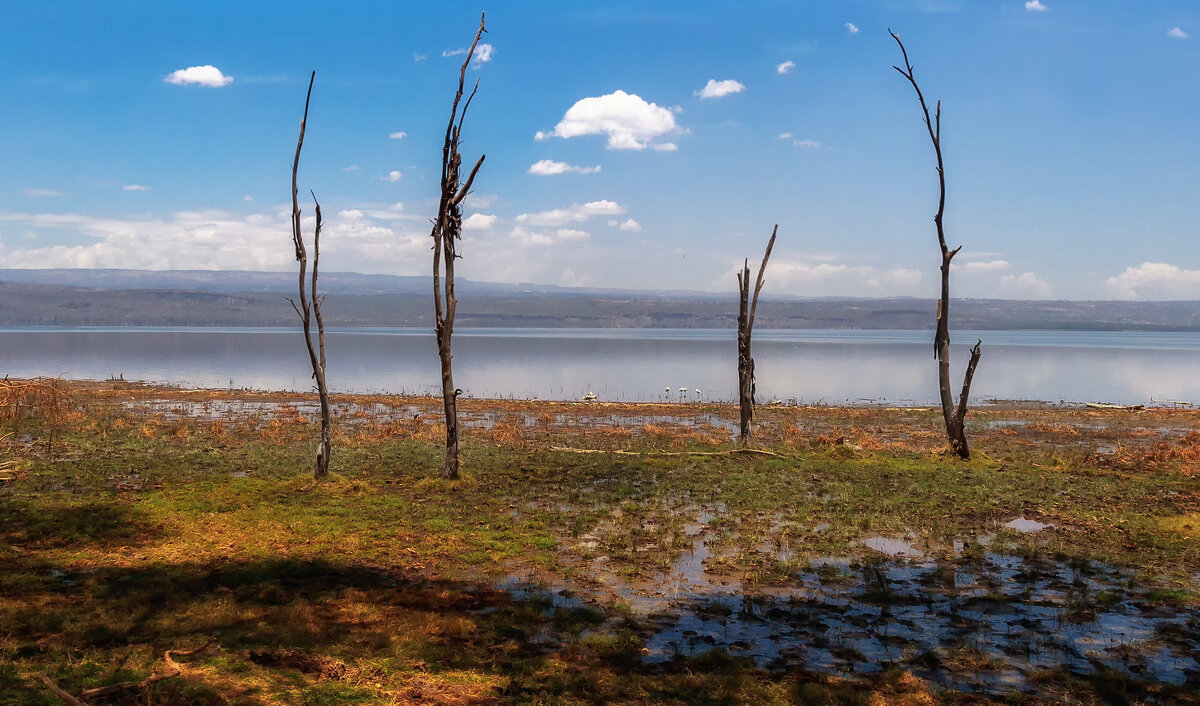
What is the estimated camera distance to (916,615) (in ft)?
33.1

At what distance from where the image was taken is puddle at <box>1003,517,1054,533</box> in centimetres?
1502

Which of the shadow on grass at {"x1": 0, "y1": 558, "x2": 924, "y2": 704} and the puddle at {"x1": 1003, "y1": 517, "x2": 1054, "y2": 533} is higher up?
the shadow on grass at {"x1": 0, "y1": 558, "x2": 924, "y2": 704}

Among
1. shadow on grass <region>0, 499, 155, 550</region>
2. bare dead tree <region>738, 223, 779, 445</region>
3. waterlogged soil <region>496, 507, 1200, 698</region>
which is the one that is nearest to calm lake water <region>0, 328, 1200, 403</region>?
bare dead tree <region>738, 223, 779, 445</region>

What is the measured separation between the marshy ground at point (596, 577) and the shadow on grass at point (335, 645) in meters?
0.04

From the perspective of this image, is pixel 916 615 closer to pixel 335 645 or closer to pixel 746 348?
pixel 335 645

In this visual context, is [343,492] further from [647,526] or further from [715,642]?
[715,642]

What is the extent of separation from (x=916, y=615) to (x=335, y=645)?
7230mm

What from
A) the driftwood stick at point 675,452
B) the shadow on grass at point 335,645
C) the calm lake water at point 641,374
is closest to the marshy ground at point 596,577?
the shadow on grass at point 335,645

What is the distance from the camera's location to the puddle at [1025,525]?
49.3 ft

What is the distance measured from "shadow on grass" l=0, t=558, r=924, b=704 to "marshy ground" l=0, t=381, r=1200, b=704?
41 mm

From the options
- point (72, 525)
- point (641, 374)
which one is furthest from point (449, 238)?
point (641, 374)

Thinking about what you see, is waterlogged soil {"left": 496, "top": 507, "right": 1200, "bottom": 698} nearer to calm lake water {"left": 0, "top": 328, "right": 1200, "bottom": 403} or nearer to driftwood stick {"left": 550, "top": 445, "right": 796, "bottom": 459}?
driftwood stick {"left": 550, "top": 445, "right": 796, "bottom": 459}

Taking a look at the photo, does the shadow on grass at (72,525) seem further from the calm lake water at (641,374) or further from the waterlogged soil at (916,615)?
the calm lake water at (641,374)

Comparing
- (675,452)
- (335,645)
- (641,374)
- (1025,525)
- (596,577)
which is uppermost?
(335,645)
